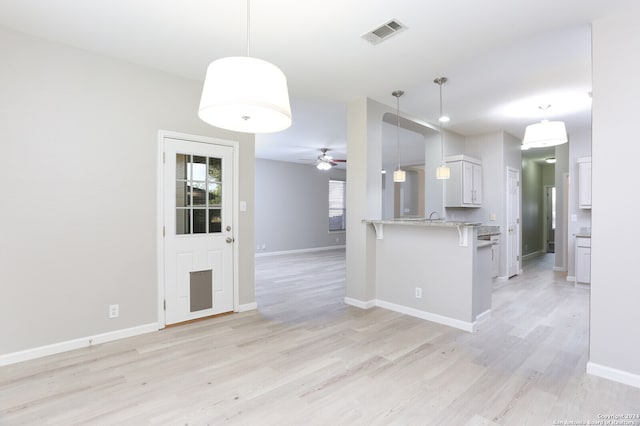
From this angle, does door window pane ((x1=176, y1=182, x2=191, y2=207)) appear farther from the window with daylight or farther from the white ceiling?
the window with daylight

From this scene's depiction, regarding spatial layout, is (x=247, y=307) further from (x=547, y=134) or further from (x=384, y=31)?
(x=547, y=134)

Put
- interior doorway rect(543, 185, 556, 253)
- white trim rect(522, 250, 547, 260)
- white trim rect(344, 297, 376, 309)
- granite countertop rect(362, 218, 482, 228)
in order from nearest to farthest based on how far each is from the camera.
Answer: granite countertop rect(362, 218, 482, 228), white trim rect(344, 297, 376, 309), white trim rect(522, 250, 547, 260), interior doorway rect(543, 185, 556, 253)

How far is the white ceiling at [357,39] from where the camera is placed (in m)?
2.44

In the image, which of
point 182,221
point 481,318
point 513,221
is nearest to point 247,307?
point 182,221

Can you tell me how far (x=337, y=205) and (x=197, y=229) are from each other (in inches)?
304

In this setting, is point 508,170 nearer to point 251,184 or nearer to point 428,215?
point 428,215

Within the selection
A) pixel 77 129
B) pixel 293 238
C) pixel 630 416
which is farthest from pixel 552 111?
pixel 293 238

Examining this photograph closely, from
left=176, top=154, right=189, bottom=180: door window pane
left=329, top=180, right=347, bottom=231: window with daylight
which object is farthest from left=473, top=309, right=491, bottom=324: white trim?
left=329, top=180, right=347, bottom=231: window with daylight

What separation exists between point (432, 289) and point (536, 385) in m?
1.54

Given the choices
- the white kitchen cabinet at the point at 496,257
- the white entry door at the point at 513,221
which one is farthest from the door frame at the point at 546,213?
the white kitchen cabinet at the point at 496,257

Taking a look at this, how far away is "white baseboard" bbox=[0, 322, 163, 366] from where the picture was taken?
8.99ft

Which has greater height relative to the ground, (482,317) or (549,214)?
(549,214)

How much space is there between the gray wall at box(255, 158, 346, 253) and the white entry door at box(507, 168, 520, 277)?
542cm

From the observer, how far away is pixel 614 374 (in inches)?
96.4
